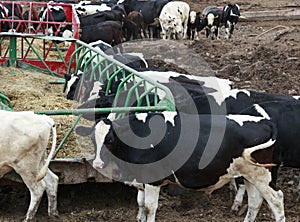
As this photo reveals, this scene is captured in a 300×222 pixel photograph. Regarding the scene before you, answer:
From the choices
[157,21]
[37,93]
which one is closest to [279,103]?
[37,93]

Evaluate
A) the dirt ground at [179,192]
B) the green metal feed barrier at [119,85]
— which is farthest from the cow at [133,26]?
the green metal feed barrier at [119,85]

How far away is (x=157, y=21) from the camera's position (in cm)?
2362

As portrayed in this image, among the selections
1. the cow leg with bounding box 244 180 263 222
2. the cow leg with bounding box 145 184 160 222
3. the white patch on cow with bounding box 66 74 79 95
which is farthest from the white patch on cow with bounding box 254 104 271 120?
the white patch on cow with bounding box 66 74 79 95

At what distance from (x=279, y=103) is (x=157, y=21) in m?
16.0

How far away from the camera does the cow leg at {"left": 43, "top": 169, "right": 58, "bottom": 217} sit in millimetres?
7418

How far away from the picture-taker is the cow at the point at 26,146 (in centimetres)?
685

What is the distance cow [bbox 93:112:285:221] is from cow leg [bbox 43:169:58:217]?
29.0 inches

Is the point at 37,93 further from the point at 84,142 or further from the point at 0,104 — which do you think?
the point at 84,142

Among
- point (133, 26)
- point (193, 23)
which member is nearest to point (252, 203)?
point (133, 26)

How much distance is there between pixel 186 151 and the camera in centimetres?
677

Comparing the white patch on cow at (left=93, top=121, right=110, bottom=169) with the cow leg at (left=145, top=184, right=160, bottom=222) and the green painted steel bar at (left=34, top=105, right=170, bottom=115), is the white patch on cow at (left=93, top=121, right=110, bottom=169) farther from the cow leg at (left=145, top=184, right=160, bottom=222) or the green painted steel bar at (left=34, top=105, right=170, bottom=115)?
the cow leg at (left=145, top=184, right=160, bottom=222)

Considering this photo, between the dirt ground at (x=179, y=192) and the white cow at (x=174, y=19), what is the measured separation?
444 centimetres

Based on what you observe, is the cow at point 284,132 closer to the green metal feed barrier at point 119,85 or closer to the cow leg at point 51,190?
the green metal feed barrier at point 119,85

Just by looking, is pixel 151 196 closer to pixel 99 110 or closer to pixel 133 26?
pixel 99 110
